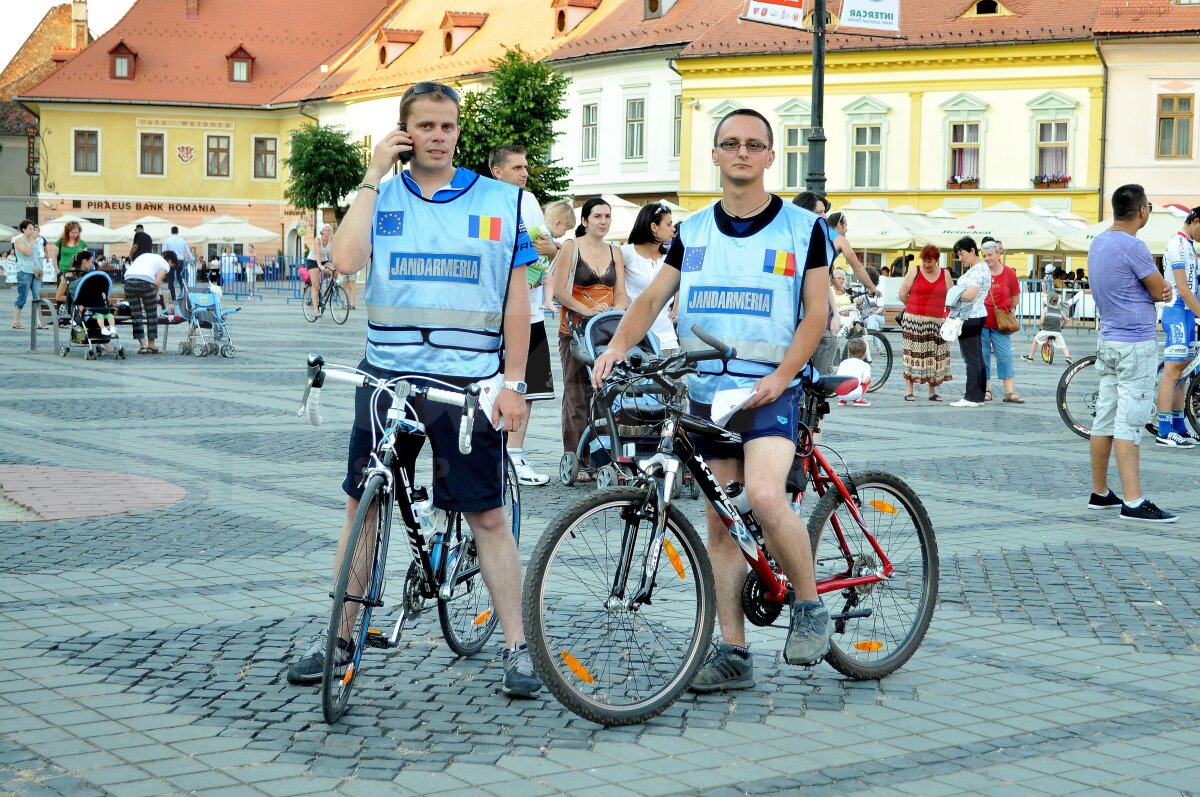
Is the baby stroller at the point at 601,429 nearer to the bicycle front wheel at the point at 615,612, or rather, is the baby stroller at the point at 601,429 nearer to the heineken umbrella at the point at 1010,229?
the bicycle front wheel at the point at 615,612

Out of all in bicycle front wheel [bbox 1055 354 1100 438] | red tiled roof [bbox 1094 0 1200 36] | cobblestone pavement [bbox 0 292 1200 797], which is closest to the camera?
cobblestone pavement [bbox 0 292 1200 797]

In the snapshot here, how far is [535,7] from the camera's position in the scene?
63.8m

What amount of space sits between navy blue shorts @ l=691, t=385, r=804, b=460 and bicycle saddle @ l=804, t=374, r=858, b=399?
35cm

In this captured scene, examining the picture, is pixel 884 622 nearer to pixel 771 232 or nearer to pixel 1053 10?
pixel 771 232

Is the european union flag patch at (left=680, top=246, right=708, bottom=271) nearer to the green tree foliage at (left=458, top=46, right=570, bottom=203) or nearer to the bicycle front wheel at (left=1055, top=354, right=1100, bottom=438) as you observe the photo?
the bicycle front wheel at (left=1055, top=354, right=1100, bottom=438)

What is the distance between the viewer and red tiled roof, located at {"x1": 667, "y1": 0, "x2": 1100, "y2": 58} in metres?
45.8

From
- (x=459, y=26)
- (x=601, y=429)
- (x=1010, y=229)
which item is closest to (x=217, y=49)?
(x=459, y=26)

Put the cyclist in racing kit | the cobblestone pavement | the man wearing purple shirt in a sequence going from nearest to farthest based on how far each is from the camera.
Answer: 1. the cobblestone pavement
2. the man wearing purple shirt
3. the cyclist in racing kit

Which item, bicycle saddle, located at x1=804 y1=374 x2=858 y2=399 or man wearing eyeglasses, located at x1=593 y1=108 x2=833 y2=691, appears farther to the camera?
bicycle saddle, located at x1=804 y1=374 x2=858 y2=399

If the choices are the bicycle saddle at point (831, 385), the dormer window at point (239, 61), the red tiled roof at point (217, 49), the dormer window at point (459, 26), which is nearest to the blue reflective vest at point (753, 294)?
the bicycle saddle at point (831, 385)

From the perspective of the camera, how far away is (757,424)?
17.1ft

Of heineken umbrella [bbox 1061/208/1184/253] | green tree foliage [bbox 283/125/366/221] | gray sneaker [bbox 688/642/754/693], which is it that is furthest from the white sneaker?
green tree foliage [bbox 283/125/366/221]

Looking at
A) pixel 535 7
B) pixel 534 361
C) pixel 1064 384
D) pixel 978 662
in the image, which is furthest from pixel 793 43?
pixel 978 662

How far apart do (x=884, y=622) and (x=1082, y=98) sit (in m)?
42.5
